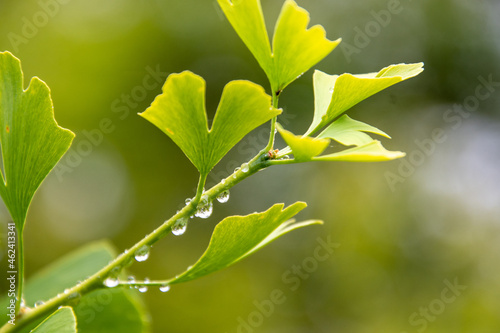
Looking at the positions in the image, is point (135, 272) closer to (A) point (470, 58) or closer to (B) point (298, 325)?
(B) point (298, 325)

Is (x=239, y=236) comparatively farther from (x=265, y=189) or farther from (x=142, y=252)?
(x=265, y=189)

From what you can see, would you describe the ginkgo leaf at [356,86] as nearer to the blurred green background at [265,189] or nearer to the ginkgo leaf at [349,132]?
the ginkgo leaf at [349,132]

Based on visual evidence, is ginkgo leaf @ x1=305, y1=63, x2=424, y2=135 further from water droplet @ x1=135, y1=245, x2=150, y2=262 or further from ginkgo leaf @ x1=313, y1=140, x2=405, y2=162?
water droplet @ x1=135, y1=245, x2=150, y2=262

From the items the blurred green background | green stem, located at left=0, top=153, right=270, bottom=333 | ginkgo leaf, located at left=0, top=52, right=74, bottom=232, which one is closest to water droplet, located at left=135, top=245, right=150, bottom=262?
green stem, located at left=0, top=153, right=270, bottom=333

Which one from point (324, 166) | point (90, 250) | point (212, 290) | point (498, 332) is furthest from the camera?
point (324, 166)

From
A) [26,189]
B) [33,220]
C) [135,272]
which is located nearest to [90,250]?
[26,189]

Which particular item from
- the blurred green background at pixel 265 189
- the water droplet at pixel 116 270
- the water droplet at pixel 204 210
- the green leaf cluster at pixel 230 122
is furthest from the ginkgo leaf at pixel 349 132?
the blurred green background at pixel 265 189

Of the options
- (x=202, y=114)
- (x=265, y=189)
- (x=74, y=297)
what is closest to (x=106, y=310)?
(x=74, y=297)
